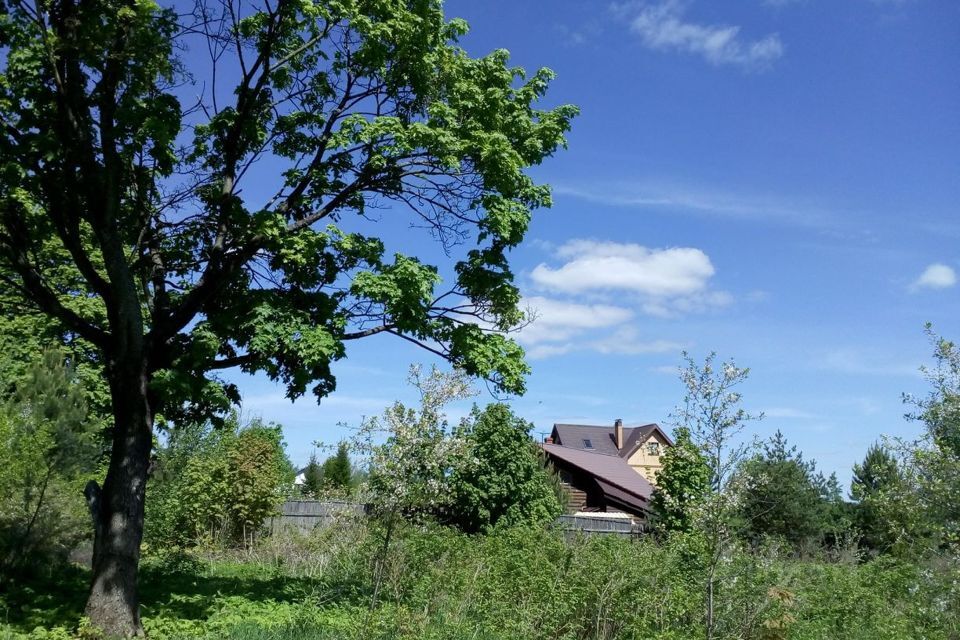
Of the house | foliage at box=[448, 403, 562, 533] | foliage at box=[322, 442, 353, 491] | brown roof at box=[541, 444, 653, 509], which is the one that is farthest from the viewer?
foliage at box=[322, 442, 353, 491]

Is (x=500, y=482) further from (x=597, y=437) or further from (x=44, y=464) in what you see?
(x=597, y=437)

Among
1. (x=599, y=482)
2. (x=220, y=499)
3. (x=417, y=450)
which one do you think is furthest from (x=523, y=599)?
(x=599, y=482)

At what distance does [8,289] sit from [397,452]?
653 inches

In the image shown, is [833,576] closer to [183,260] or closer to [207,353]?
[207,353]

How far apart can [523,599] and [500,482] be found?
9365 mm

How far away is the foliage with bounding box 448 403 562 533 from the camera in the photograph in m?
18.3

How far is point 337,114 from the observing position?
37.8ft

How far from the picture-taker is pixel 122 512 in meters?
9.13

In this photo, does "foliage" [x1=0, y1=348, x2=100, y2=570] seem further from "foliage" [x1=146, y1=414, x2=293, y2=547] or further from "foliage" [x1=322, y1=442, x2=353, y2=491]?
"foliage" [x1=322, y1=442, x2=353, y2=491]

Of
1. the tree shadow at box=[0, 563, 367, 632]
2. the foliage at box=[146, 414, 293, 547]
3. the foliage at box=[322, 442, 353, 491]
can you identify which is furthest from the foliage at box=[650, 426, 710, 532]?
the foliage at box=[322, 442, 353, 491]

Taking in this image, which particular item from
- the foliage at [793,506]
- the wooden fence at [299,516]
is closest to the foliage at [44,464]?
the wooden fence at [299,516]

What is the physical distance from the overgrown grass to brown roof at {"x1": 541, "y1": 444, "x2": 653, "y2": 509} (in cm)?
1952

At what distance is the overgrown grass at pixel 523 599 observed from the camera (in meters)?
8.02

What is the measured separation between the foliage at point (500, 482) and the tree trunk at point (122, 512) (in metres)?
9.66
